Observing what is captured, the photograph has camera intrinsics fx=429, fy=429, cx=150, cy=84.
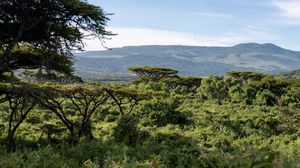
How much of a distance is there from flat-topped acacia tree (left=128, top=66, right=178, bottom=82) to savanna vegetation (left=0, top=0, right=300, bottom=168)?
92cm

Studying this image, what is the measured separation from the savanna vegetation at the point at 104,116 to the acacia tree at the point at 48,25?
0.11ft

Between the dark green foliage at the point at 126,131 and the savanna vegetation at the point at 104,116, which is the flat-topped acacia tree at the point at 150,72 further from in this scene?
the dark green foliage at the point at 126,131

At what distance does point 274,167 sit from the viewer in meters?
3.96

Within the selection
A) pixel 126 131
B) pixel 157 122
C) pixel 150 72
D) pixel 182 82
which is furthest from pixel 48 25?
pixel 182 82

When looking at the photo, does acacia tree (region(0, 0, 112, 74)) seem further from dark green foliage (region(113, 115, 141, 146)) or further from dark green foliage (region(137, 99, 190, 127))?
dark green foliage (region(137, 99, 190, 127))

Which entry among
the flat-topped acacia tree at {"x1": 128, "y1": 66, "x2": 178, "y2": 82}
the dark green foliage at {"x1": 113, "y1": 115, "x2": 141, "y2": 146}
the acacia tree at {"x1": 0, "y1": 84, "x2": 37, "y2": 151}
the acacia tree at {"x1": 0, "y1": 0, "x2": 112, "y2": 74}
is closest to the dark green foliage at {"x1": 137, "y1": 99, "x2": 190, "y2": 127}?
the dark green foliage at {"x1": 113, "y1": 115, "x2": 141, "y2": 146}

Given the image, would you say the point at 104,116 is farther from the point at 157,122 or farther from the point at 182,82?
the point at 182,82

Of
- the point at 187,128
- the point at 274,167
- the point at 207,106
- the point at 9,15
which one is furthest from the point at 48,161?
the point at 207,106

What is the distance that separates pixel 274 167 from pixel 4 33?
13.0 m

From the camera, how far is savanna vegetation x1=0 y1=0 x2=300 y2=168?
26.8 feet

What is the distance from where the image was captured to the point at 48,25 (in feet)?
46.6

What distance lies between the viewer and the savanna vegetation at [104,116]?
8159 millimetres

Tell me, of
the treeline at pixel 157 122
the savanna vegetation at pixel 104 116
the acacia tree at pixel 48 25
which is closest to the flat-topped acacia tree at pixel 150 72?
the treeline at pixel 157 122

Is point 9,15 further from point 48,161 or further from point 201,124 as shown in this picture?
point 201,124
